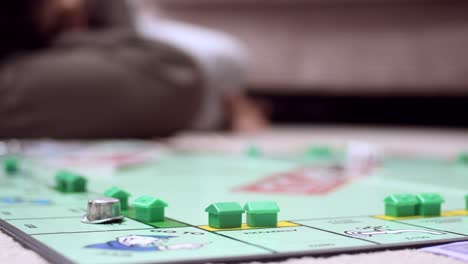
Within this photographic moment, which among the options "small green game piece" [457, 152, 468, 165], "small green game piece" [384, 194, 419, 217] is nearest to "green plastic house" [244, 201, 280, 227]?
"small green game piece" [384, 194, 419, 217]

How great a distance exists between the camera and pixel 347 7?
243 cm

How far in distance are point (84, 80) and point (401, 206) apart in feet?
3.16

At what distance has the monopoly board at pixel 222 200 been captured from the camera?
0.49 m

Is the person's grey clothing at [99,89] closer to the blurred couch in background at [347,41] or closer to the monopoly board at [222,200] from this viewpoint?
the monopoly board at [222,200]

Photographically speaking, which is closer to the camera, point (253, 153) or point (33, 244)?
point (33, 244)

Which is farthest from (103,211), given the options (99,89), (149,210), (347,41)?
(347,41)

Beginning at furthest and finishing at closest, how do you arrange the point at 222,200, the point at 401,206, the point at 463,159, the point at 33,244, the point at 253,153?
the point at 253,153 < the point at 463,159 < the point at 222,200 < the point at 401,206 < the point at 33,244

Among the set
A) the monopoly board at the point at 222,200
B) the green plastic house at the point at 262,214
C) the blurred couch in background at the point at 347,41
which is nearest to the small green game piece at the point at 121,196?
the monopoly board at the point at 222,200

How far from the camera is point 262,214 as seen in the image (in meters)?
0.58

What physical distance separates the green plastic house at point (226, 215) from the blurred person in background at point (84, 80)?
3.11 ft

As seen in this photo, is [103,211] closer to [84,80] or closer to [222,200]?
[222,200]

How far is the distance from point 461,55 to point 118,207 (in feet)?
6.07

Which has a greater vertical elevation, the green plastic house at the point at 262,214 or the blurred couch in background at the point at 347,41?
the blurred couch in background at the point at 347,41

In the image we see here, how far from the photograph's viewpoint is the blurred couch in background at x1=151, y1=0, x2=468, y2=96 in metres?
2.29
